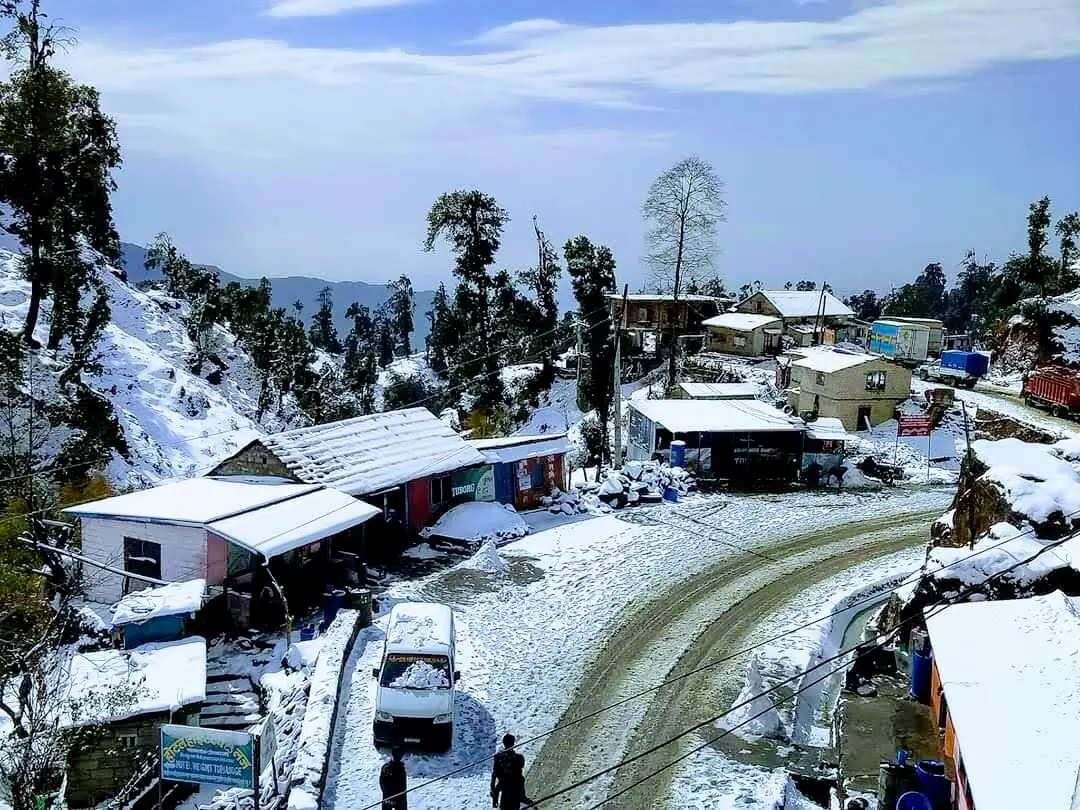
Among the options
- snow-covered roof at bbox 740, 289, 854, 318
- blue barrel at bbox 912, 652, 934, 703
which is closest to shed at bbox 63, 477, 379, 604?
blue barrel at bbox 912, 652, 934, 703

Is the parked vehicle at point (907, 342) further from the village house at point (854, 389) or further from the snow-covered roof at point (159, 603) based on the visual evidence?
the snow-covered roof at point (159, 603)

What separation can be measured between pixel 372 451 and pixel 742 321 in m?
40.6

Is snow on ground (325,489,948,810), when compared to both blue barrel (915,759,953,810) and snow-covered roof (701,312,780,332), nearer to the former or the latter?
blue barrel (915,759,953,810)

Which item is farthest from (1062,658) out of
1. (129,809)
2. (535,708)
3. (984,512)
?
(129,809)

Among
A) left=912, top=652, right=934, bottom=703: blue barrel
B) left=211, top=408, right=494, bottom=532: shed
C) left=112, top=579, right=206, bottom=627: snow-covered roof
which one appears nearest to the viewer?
left=912, top=652, right=934, bottom=703: blue barrel

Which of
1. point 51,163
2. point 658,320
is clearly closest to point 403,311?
point 658,320

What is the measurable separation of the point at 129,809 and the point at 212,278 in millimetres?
66531

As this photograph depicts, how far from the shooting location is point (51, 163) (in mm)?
35312

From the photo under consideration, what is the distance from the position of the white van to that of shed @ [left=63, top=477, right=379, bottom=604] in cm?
610

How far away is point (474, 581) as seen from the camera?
84.6 ft

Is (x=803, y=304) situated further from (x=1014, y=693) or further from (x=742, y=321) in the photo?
(x=1014, y=693)

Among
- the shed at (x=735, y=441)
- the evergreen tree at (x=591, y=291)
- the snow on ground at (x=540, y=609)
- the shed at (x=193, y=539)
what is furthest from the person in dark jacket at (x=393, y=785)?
the evergreen tree at (x=591, y=291)

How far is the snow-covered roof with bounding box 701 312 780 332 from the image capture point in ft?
207

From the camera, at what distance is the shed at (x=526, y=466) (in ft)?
109
